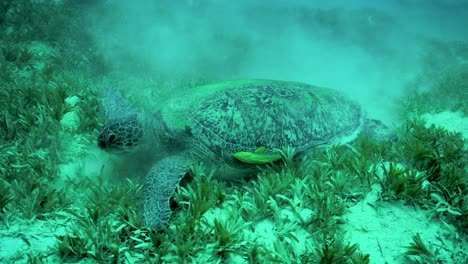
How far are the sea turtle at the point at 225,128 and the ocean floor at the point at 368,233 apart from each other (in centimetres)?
71

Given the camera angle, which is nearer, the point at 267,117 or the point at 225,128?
the point at 225,128

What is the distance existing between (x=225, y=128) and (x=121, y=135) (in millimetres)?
1123

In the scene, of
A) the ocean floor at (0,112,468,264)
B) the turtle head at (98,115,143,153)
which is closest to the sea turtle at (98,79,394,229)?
the turtle head at (98,115,143,153)

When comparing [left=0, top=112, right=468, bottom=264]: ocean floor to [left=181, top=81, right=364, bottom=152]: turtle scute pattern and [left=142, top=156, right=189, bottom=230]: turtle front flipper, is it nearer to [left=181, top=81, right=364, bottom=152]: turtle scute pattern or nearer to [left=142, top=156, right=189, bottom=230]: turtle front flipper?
[left=142, top=156, right=189, bottom=230]: turtle front flipper

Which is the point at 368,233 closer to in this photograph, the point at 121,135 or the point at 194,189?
the point at 194,189

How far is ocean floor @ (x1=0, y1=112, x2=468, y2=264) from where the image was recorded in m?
2.00

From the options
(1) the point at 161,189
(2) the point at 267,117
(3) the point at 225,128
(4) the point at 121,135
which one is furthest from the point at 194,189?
(2) the point at 267,117

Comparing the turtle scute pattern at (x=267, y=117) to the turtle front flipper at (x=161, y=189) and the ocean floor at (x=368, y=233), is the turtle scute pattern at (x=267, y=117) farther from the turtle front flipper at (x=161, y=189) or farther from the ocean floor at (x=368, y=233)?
the ocean floor at (x=368, y=233)

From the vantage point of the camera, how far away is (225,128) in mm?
3041

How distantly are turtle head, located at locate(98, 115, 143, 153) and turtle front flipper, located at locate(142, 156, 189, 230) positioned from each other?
480 millimetres

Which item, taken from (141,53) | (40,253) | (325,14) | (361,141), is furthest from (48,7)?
(325,14)

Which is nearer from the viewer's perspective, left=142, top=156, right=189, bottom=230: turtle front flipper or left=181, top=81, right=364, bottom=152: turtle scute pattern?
left=142, top=156, right=189, bottom=230: turtle front flipper

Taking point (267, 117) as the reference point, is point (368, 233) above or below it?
below

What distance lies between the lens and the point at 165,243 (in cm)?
204
